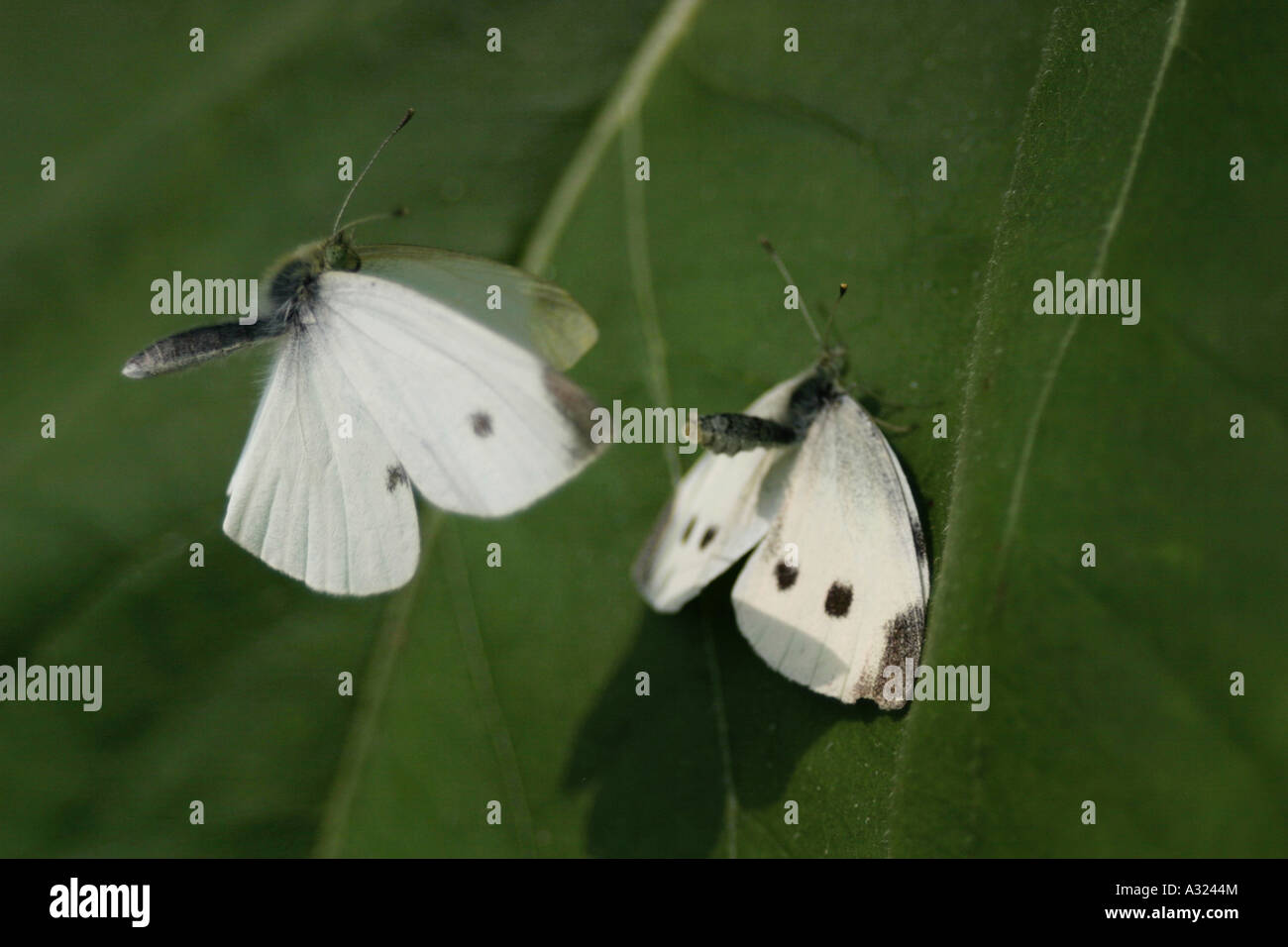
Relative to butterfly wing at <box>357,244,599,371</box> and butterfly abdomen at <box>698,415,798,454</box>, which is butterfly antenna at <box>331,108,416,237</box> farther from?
butterfly abdomen at <box>698,415,798,454</box>

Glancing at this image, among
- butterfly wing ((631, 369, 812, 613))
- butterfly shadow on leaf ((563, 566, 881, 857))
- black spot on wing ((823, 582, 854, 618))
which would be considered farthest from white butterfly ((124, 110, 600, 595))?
black spot on wing ((823, 582, 854, 618))

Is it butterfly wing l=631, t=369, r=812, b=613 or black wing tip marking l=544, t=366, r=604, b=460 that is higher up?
black wing tip marking l=544, t=366, r=604, b=460

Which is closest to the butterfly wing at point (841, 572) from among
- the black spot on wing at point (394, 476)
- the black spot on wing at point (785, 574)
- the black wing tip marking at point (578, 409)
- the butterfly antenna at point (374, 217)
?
the black spot on wing at point (785, 574)

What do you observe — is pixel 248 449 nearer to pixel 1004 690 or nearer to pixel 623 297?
pixel 623 297

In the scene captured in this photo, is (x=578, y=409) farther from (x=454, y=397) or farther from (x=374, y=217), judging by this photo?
(x=374, y=217)

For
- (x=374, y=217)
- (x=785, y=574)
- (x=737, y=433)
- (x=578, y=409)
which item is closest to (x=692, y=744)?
(x=785, y=574)
